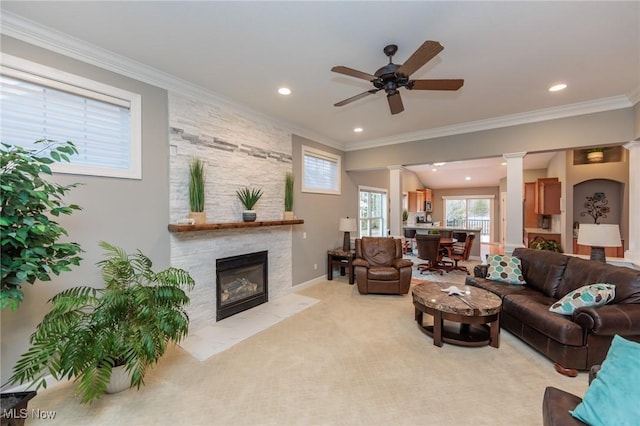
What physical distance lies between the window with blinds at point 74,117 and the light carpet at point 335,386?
2045mm

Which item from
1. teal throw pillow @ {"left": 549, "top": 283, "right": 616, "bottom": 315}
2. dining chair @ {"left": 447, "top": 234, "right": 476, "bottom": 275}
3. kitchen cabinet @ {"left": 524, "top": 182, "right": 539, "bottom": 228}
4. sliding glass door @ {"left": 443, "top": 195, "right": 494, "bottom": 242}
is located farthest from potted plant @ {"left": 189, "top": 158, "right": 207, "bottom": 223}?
sliding glass door @ {"left": 443, "top": 195, "right": 494, "bottom": 242}

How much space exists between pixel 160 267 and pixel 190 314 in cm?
74

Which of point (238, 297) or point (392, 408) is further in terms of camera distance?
point (238, 297)

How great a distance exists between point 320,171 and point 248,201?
220 centimetres

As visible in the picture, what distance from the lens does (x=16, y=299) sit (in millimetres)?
1591

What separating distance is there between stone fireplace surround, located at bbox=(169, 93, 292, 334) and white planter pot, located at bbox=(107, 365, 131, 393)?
1.12 m

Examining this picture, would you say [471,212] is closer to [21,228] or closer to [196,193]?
[196,193]

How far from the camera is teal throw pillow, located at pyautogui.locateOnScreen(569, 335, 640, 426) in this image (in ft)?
3.79

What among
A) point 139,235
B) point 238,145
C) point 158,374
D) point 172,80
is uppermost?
point 172,80

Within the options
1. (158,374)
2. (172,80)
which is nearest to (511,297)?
(158,374)

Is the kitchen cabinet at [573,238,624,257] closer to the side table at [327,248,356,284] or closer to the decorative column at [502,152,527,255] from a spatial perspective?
the decorative column at [502,152,527,255]

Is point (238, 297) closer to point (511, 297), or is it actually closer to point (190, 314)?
point (190, 314)

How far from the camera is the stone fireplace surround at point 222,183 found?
3191 mm

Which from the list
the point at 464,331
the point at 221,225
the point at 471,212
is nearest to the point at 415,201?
the point at 471,212
